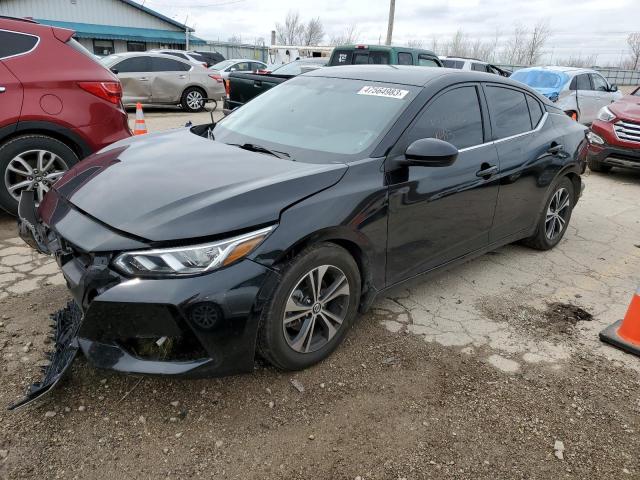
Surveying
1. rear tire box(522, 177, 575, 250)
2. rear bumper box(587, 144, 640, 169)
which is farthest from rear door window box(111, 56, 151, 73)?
rear tire box(522, 177, 575, 250)

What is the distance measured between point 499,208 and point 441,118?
951 mm

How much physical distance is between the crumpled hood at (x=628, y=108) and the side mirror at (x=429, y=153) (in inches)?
267

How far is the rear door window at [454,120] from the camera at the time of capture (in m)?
3.24

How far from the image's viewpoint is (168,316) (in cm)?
220

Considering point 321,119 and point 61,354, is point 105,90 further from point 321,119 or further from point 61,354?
point 61,354

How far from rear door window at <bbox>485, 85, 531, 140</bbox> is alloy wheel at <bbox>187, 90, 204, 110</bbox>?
457 inches

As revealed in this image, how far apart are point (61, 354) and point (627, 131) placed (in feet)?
28.4

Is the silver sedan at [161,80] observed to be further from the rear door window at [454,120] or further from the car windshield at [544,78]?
the rear door window at [454,120]

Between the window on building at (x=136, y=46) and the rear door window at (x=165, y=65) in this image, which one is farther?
the window on building at (x=136, y=46)

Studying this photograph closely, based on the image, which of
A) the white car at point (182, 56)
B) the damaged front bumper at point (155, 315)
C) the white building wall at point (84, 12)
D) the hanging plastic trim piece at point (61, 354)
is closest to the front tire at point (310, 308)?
the damaged front bumper at point (155, 315)

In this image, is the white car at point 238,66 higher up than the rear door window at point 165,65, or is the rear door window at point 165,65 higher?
the rear door window at point 165,65

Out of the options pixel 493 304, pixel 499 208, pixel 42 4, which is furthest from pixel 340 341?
pixel 42 4

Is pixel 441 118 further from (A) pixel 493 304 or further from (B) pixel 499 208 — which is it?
(A) pixel 493 304

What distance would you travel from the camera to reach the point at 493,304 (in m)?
3.80
